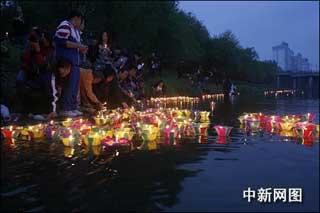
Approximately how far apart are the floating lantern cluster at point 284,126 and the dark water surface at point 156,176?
814 mm

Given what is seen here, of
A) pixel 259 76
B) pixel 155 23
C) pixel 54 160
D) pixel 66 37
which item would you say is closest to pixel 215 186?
pixel 54 160

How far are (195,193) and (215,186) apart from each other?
36 cm

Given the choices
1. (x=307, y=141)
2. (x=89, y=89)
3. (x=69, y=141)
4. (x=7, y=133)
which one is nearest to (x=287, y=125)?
(x=307, y=141)

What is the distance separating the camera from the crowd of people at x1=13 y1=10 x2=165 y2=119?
11.9 metres

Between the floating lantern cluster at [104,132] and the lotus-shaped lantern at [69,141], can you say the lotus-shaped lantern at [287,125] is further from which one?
the lotus-shaped lantern at [69,141]

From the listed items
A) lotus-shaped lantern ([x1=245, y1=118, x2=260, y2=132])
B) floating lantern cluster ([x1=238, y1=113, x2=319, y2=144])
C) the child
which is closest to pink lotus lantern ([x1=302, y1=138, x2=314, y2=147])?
floating lantern cluster ([x1=238, y1=113, x2=319, y2=144])

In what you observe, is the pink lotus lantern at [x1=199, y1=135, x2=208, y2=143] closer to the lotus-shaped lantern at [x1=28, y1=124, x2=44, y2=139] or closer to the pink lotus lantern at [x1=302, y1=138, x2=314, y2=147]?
the pink lotus lantern at [x1=302, y1=138, x2=314, y2=147]

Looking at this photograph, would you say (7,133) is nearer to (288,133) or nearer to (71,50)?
(71,50)

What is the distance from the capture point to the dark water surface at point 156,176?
4762 millimetres

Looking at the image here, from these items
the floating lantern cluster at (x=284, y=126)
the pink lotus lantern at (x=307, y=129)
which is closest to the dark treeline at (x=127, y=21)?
the floating lantern cluster at (x=284, y=126)

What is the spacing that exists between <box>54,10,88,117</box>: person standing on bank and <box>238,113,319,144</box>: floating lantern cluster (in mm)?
4003

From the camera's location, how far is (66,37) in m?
11.7

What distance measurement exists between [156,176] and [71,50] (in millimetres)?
6792

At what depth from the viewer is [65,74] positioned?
1202 cm
